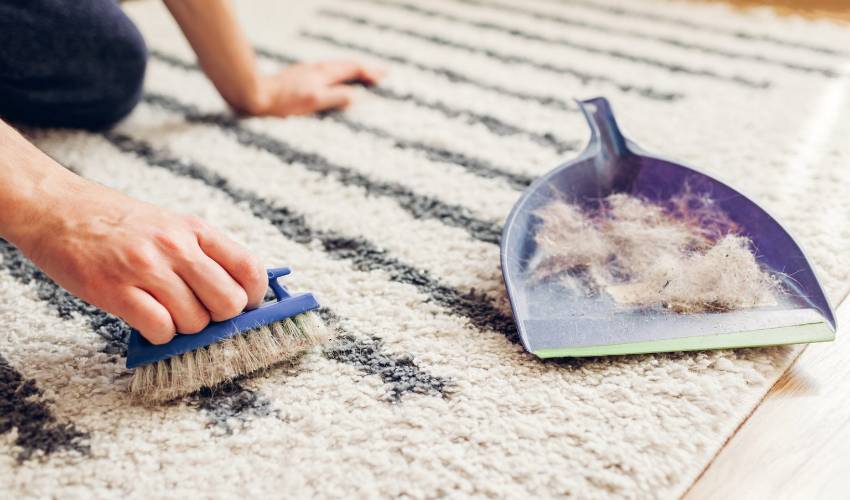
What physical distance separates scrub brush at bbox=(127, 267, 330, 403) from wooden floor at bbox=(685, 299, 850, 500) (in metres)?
0.27

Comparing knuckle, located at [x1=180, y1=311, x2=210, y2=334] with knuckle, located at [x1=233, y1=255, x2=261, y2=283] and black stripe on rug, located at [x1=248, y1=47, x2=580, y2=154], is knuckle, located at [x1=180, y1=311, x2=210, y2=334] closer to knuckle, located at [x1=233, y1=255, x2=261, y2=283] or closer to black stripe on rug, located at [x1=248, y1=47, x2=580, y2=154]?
knuckle, located at [x1=233, y1=255, x2=261, y2=283]

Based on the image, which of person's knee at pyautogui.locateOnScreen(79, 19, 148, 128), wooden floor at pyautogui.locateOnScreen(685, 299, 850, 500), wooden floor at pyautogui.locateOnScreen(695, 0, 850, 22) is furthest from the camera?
wooden floor at pyautogui.locateOnScreen(695, 0, 850, 22)

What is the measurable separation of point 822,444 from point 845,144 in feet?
1.41

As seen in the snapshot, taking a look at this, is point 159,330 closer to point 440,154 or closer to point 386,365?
point 386,365

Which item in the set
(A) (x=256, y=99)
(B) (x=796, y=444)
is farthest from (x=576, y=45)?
(B) (x=796, y=444)

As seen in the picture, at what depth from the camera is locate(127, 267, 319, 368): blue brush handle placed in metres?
0.44

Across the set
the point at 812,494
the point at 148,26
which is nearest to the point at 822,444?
the point at 812,494

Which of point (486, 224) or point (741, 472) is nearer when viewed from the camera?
point (741, 472)

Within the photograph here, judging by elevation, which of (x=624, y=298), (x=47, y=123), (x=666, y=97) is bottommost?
(x=47, y=123)

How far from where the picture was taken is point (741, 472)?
0.40m

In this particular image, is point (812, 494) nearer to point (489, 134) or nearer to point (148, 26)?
point (489, 134)

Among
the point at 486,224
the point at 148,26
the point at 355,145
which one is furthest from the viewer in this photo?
the point at 148,26

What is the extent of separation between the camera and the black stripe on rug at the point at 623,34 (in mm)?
898

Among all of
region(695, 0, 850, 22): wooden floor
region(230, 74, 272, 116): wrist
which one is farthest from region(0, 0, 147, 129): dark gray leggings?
region(695, 0, 850, 22): wooden floor
